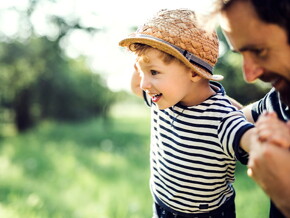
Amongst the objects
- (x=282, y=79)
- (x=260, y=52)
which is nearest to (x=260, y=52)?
(x=260, y=52)

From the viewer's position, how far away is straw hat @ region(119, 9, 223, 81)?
183 centimetres

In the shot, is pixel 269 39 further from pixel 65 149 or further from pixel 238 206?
pixel 65 149

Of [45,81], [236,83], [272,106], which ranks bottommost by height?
[272,106]

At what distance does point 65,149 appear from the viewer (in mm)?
9961

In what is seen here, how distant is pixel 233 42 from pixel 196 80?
56 cm

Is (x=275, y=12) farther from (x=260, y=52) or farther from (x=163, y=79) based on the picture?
(x=163, y=79)

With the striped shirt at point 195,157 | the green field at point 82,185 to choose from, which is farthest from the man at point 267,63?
the green field at point 82,185

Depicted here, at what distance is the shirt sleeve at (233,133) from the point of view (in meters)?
1.55

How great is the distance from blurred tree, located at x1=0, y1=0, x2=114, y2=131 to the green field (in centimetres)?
311

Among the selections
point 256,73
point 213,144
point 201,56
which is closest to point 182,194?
point 213,144

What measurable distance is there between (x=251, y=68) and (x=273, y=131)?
0.26 m

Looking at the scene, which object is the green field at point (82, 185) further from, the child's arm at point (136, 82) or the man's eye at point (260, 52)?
the man's eye at point (260, 52)

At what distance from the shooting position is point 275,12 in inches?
49.2

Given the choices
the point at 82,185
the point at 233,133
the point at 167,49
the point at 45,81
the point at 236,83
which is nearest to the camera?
the point at 233,133
